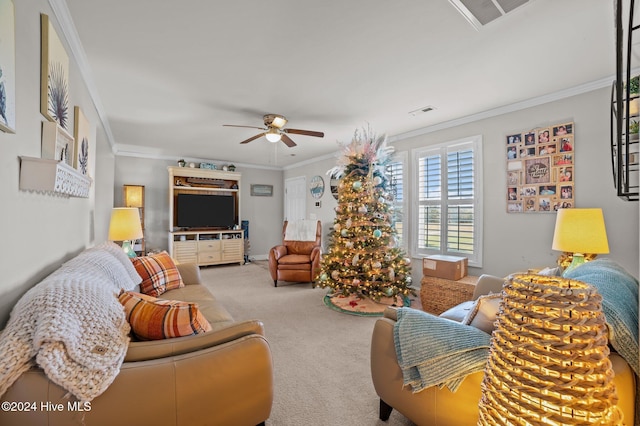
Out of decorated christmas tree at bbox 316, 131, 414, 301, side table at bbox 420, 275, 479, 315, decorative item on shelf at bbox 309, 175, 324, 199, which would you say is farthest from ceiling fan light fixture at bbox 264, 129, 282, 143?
decorative item on shelf at bbox 309, 175, 324, 199

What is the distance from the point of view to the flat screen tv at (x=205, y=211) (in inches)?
236

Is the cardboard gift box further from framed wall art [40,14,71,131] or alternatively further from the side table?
framed wall art [40,14,71,131]

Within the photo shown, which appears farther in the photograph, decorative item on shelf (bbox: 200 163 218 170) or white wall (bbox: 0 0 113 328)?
decorative item on shelf (bbox: 200 163 218 170)

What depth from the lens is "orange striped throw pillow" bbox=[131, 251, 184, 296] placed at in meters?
2.44

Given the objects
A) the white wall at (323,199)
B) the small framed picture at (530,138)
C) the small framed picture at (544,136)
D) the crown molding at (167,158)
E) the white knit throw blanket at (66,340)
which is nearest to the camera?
the white knit throw blanket at (66,340)

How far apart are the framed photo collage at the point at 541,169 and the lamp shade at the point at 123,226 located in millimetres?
4308

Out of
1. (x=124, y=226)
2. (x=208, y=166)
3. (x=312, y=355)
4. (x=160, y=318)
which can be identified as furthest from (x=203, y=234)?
(x=160, y=318)

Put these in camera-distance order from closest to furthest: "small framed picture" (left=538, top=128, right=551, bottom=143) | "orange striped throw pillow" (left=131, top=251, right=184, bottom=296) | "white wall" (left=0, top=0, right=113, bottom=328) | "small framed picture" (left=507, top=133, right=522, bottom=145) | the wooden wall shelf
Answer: "white wall" (left=0, top=0, right=113, bottom=328)
the wooden wall shelf
"orange striped throw pillow" (left=131, top=251, right=184, bottom=296)
"small framed picture" (left=538, top=128, right=551, bottom=143)
"small framed picture" (left=507, top=133, right=522, bottom=145)

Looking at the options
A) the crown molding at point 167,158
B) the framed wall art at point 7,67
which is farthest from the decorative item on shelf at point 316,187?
the framed wall art at point 7,67

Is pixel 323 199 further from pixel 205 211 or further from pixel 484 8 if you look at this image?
pixel 484 8

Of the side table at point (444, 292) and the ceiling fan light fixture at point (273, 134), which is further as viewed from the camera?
the ceiling fan light fixture at point (273, 134)

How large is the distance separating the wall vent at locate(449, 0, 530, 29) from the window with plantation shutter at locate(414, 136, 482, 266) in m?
2.07

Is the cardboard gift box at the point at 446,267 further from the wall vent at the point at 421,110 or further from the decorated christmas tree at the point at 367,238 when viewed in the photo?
the wall vent at the point at 421,110

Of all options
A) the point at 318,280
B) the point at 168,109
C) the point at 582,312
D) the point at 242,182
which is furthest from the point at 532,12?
the point at 242,182
